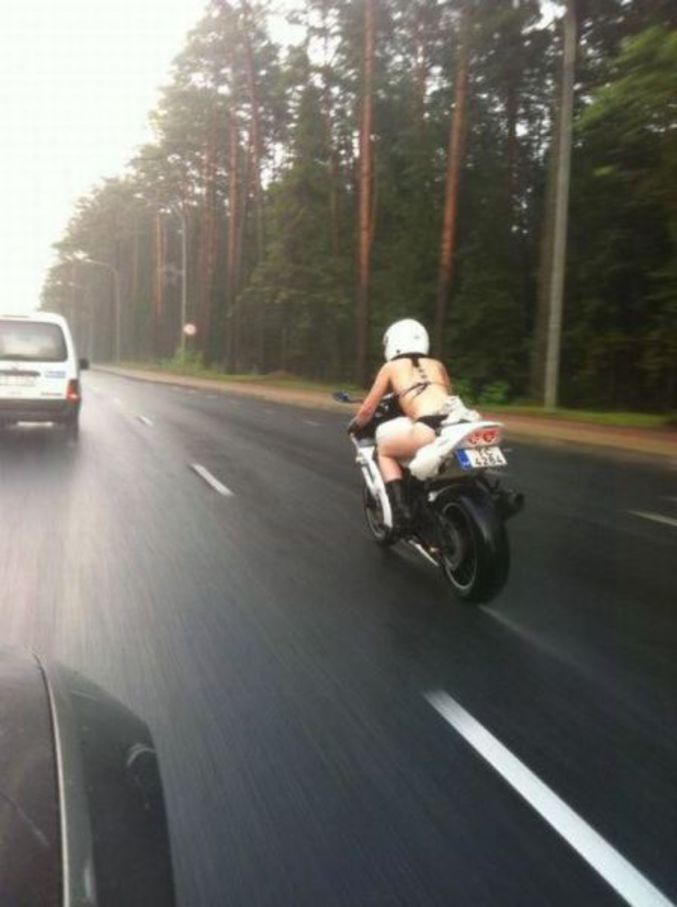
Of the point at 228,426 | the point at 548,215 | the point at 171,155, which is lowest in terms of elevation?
the point at 228,426

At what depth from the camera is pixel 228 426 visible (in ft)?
66.9

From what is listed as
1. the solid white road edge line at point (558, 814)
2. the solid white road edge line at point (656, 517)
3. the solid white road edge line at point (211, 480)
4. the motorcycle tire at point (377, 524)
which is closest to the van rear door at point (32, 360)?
the solid white road edge line at point (211, 480)

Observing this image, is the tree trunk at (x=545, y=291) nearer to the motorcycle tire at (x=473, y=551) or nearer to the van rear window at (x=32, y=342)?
the van rear window at (x=32, y=342)

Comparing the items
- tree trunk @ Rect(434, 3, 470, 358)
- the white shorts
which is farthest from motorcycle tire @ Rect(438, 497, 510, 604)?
tree trunk @ Rect(434, 3, 470, 358)

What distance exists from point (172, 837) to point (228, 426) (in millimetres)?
17497

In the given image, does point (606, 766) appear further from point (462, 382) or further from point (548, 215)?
point (462, 382)

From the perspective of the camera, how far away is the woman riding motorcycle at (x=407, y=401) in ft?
21.5

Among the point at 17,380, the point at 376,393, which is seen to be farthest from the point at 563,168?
the point at 376,393

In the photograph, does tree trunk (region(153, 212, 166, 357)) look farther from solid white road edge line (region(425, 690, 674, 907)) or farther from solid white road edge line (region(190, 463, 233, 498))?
solid white road edge line (region(425, 690, 674, 907))

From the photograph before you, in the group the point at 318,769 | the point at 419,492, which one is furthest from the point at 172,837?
the point at 419,492

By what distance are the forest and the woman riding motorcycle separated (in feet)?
36.9

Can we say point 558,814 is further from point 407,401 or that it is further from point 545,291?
point 545,291

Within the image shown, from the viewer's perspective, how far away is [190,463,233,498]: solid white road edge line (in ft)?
35.3

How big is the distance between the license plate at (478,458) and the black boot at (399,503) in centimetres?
92
